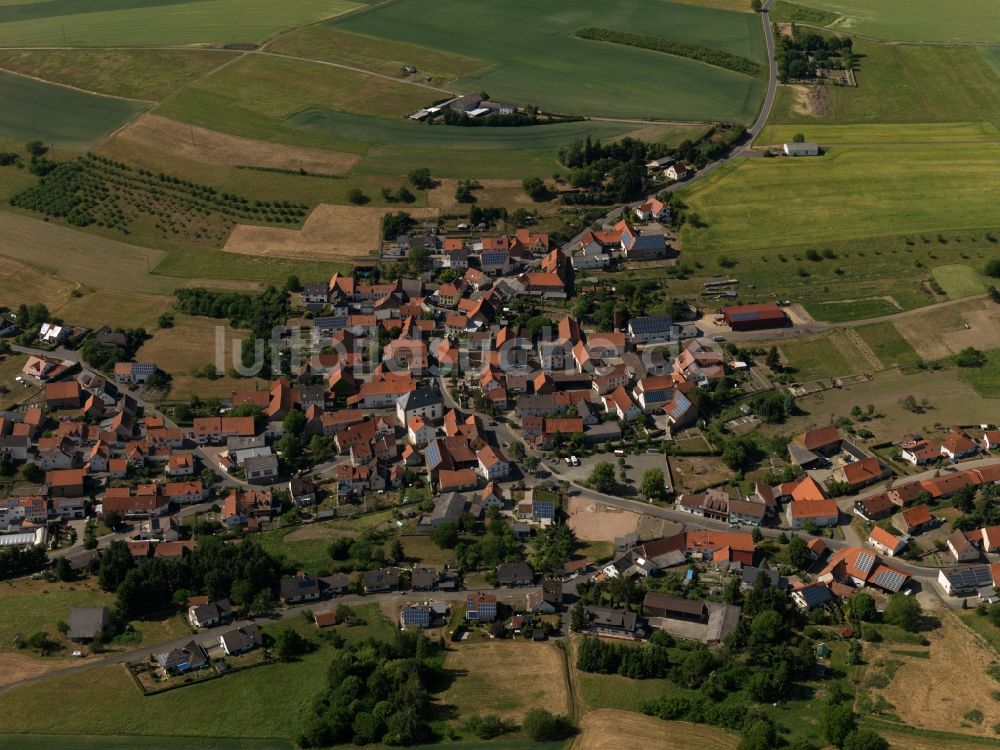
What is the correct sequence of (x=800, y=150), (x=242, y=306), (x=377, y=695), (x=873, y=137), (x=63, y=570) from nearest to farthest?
(x=377, y=695), (x=63, y=570), (x=242, y=306), (x=800, y=150), (x=873, y=137)

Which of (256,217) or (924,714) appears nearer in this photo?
(924,714)

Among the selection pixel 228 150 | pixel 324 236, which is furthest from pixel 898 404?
pixel 228 150

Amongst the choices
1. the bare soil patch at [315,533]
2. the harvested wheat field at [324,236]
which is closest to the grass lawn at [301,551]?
the bare soil patch at [315,533]

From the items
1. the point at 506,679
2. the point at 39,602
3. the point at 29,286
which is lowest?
the point at 506,679

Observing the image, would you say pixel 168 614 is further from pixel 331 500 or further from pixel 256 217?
pixel 256 217

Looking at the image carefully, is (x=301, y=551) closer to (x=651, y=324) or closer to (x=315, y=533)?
(x=315, y=533)

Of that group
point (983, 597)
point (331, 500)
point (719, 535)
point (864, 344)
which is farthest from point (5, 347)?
point (983, 597)

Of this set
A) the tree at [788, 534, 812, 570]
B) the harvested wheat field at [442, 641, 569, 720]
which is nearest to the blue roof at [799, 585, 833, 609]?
the tree at [788, 534, 812, 570]

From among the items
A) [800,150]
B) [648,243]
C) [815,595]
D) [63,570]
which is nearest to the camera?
[815,595]
